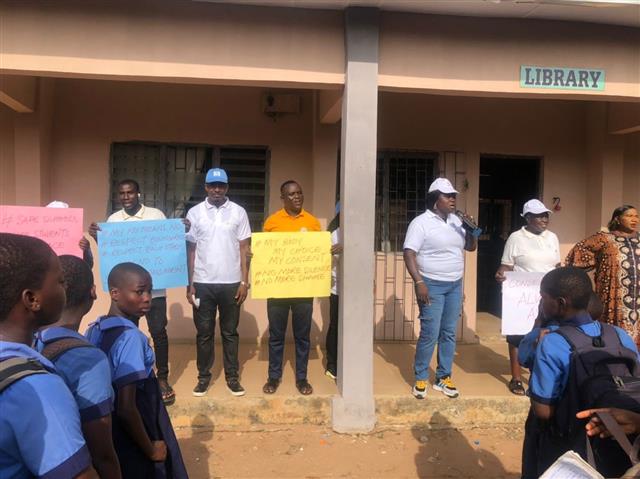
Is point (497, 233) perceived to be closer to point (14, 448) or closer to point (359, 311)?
point (359, 311)

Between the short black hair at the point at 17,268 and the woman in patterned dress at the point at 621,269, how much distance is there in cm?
391

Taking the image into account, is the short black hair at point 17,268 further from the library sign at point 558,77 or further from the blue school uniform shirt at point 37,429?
the library sign at point 558,77

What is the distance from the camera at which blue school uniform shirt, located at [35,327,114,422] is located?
1490 millimetres

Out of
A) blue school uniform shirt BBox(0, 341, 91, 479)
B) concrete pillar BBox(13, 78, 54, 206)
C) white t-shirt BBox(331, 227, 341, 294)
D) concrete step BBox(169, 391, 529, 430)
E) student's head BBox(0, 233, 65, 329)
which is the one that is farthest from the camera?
concrete pillar BBox(13, 78, 54, 206)

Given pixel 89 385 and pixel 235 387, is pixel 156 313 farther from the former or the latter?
pixel 89 385

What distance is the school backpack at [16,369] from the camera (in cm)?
111

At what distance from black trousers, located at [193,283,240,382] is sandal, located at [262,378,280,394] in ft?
0.90

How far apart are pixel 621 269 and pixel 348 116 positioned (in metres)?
2.40

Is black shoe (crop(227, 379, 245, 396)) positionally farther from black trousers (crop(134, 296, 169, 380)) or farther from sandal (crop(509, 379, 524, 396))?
sandal (crop(509, 379, 524, 396))

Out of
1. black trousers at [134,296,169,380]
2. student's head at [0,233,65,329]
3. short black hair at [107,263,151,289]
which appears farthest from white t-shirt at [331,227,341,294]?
student's head at [0,233,65,329]

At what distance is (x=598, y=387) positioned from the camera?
5.93ft

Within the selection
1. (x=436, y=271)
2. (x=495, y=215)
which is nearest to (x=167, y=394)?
(x=436, y=271)

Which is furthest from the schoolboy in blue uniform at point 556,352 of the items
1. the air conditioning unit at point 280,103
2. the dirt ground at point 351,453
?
the air conditioning unit at point 280,103

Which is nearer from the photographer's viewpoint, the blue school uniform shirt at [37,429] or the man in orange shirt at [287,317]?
the blue school uniform shirt at [37,429]
